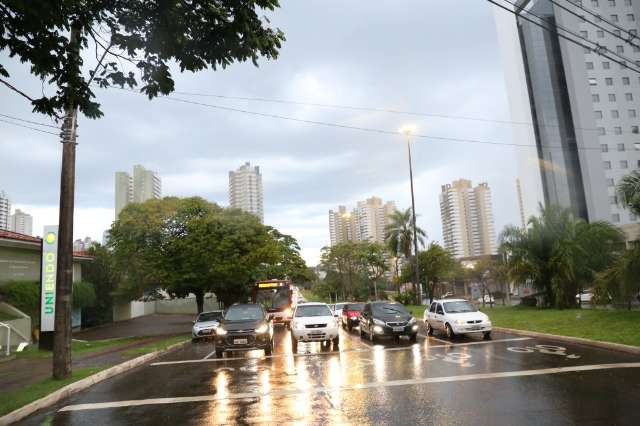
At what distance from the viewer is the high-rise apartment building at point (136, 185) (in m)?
89.4

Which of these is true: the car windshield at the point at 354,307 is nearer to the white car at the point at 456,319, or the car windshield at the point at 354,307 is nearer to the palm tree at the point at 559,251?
the white car at the point at 456,319

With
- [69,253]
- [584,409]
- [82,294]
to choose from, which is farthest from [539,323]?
[82,294]

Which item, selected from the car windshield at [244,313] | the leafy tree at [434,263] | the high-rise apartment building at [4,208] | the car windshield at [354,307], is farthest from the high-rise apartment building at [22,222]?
the car windshield at [244,313]

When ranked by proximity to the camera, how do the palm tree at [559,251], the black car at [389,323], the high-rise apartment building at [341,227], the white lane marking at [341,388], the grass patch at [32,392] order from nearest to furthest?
the grass patch at [32,392], the white lane marking at [341,388], the black car at [389,323], the palm tree at [559,251], the high-rise apartment building at [341,227]

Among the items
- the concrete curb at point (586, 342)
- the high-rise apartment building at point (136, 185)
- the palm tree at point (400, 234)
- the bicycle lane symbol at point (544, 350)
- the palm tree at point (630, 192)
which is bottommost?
the bicycle lane symbol at point (544, 350)

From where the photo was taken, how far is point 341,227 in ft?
364

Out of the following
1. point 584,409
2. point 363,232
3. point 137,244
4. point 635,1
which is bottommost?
point 584,409

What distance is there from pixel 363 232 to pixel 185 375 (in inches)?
3797

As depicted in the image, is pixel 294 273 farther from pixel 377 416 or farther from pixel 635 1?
pixel 635 1

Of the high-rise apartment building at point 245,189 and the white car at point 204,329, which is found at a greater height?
the high-rise apartment building at point 245,189

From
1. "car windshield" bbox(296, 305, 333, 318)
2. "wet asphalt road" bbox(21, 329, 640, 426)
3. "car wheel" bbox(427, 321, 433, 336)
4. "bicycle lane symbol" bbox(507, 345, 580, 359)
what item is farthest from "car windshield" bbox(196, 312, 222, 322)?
"bicycle lane symbol" bbox(507, 345, 580, 359)

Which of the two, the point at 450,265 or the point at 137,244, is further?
the point at 450,265

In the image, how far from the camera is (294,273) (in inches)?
2077

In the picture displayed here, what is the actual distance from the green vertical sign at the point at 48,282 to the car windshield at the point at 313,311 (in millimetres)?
9504
